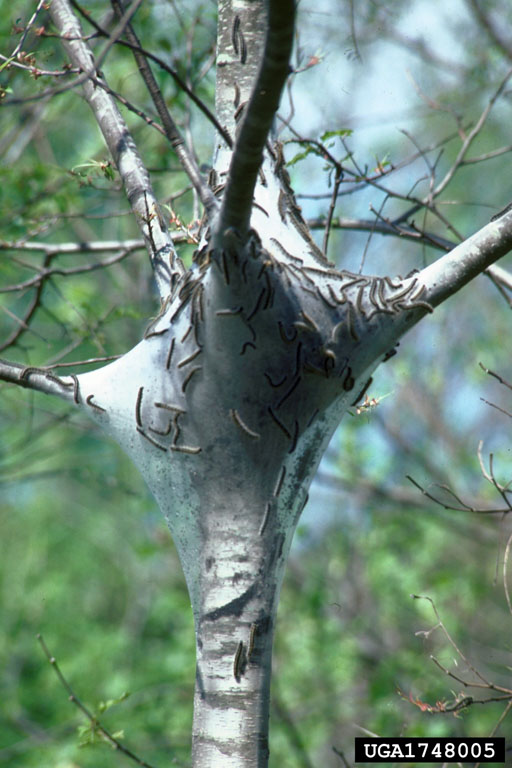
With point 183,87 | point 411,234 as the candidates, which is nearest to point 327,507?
point 411,234

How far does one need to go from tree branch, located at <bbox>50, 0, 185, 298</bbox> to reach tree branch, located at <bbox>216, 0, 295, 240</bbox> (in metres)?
0.64

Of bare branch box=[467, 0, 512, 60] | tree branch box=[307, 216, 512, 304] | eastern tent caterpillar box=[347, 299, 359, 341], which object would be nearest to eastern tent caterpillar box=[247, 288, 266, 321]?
eastern tent caterpillar box=[347, 299, 359, 341]

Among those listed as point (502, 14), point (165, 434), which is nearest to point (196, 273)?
point (165, 434)

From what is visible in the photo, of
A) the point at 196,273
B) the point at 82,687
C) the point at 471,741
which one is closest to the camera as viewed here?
the point at 196,273

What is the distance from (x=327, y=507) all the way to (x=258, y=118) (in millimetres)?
7148

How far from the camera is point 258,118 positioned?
1.30m

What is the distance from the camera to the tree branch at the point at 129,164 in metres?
2.16

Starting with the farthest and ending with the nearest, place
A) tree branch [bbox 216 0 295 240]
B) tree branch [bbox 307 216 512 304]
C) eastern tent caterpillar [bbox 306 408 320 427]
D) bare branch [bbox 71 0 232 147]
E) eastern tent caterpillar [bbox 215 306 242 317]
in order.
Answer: tree branch [bbox 307 216 512 304], eastern tent caterpillar [bbox 306 408 320 427], eastern tent caterpillar [bbox 215 306 242 317], bare branch [bbox 71 0 232 147], tree branch [bbox 216 0 295 240]

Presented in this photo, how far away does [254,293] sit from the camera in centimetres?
162

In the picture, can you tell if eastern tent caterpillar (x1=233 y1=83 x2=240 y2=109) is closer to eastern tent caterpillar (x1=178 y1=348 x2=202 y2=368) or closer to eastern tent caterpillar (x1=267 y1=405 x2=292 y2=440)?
eastern tent caterpillar (x1=178 y1=348 x2=202 y2=368)

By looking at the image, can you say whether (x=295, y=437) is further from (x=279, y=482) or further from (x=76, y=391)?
(x=76, y=391)

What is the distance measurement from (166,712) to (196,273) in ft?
16.7

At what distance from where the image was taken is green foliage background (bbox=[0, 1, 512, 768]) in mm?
4402

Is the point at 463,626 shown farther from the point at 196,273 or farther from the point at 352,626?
the point at 196,273
